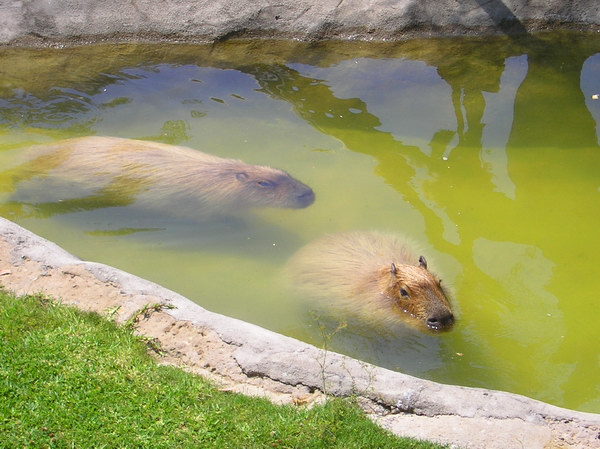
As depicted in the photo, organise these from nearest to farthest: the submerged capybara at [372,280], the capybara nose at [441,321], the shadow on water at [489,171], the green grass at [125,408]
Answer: the green grass at [125,408] < the shadow on water at [489,171] < the capybara nose at [441,321] < the submerged capybara at [372,280]

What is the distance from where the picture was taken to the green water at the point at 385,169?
226 inches

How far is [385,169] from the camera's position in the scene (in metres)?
7.69

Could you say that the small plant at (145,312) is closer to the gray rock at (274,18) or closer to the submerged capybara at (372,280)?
the submerged capybara at (372,280)

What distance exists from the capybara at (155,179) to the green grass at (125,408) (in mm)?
2839

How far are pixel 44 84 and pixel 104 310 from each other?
4.86 metres

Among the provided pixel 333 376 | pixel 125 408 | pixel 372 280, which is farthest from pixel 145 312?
pixel 372 280

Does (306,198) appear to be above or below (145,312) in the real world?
below

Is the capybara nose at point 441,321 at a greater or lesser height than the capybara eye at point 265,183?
lesser

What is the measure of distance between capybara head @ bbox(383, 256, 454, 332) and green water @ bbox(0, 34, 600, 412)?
0.15 m

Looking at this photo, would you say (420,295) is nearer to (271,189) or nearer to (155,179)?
(271,189)

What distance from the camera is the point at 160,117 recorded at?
28.0 feet

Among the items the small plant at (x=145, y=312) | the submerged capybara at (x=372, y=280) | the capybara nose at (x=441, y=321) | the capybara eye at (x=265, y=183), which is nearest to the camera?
the small plant at (x=145, y=312)

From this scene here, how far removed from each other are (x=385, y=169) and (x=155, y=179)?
2.22m

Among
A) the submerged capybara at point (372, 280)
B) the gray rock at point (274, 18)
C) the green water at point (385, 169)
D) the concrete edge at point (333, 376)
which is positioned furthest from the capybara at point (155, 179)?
the gray rock at point (274, 18)
